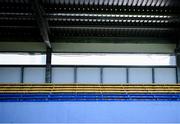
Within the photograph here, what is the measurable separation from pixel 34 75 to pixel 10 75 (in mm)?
1522

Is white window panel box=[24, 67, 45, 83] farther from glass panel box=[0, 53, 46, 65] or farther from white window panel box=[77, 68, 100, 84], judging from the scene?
white window panel box=[77, 68, 100, 84]

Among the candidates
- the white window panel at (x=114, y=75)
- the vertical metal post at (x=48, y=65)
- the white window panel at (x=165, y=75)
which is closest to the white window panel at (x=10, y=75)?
the vertical metal post at (x=48, y=65)

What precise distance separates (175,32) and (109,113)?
719 centimetres

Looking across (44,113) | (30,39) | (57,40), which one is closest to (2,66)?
(30,39)

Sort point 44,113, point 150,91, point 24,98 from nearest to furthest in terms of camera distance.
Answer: point 44,113 → point 24,98 → point 150,91

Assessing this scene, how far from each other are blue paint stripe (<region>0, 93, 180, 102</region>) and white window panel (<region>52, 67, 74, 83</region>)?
1.92 m

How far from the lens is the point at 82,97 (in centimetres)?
1488

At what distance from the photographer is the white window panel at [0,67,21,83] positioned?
1686 cm

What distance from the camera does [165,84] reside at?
1672cm

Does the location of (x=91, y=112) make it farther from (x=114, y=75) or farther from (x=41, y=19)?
(x=41, y=19)

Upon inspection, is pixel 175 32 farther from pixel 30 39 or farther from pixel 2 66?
pixel 2 66

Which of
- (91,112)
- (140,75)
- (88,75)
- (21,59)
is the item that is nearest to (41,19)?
(21,59)

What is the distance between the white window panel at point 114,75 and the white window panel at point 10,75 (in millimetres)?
5535

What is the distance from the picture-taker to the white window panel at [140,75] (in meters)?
17.3
